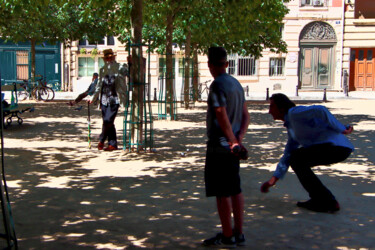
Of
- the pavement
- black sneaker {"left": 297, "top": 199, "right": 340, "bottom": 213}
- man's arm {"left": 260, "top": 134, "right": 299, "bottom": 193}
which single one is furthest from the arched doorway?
man's arm {"left": 260, "top": 134, "right": 299, "bottom": 193}

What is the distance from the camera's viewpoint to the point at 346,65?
106 feet

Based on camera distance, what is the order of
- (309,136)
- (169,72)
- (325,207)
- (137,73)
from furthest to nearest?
(169,72) → (137,73) → (325,207) → (309,136)

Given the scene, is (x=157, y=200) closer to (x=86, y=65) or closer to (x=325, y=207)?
(x=325, y=207)

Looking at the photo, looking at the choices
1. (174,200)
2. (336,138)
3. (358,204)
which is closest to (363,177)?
(358,204)

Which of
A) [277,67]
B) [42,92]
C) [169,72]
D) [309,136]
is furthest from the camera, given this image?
[277,67]

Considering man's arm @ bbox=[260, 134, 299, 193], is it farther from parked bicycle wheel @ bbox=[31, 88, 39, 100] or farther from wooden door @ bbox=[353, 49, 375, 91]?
wooden door @ bbox=[353, 49, 375, 91]

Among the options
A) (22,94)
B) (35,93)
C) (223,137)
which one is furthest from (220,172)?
(22,94)

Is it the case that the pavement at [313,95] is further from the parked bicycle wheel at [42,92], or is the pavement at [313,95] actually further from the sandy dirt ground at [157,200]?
the sandy dirt ground at [157,200]

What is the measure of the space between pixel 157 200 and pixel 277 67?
90.7 ft

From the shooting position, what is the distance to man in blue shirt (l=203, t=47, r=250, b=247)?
435 centimetres

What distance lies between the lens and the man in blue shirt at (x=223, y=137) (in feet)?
14.3

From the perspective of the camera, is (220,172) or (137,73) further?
(137,73)

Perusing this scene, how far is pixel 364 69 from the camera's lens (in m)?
32.5

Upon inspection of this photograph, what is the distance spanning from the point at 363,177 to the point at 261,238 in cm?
341
